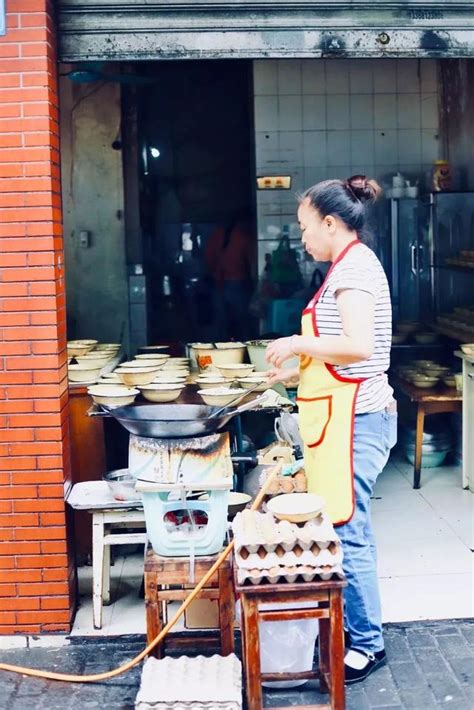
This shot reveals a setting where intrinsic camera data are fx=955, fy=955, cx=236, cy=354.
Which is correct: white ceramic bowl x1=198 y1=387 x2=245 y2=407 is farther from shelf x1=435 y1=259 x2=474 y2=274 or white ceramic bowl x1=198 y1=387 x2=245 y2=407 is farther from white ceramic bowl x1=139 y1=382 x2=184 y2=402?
shelf x1=435 y1=259 x2=474 y2=274

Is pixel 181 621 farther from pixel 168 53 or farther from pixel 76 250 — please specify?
pixel 76 250

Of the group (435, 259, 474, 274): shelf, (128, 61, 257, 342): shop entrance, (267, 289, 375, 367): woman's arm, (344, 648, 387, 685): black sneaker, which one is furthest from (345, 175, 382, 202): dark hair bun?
(128, 61, 257, 342): shop entrance

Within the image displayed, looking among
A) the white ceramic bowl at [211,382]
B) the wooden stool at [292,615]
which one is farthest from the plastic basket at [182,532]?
the white ceramic bowl at [211,382]

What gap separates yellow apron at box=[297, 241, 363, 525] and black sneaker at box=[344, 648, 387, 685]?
66 centimetres

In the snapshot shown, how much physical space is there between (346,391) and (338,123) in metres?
6.61

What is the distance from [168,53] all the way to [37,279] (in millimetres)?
1366

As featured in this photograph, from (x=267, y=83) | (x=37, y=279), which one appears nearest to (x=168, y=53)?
(x=37, y=279)

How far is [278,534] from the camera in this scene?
3947 millimetres

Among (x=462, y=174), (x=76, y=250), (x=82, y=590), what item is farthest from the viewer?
(x=76, y=250)

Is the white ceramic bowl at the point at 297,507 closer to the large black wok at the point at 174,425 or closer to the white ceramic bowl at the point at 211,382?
the large black wok at the point at 174,425

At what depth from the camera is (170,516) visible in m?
4.66

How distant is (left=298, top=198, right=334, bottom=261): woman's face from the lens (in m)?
4.32

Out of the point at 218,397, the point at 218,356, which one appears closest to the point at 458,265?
the point at 218,356

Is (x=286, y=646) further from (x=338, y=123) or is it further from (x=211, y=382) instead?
(x=338, y=123)
